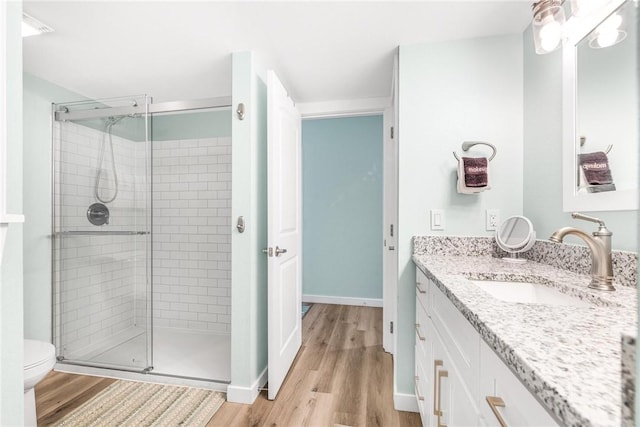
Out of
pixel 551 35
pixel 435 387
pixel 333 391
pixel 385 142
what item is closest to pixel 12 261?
pixel 435 387

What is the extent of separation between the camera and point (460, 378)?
862 millimetres

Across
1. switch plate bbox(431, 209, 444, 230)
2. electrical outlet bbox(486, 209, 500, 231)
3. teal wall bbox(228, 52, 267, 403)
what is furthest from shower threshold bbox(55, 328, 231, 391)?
electrical outlet bbox(486, 209, 500, 231)

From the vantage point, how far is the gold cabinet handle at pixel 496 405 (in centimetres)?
58

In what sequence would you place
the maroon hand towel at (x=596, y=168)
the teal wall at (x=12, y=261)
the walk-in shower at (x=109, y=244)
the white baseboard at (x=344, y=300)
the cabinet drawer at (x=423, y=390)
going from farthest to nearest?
the white baseboard at (x=344, y=300) < the walk-in shower at (x=109, y=244) < the cabinet drawer at (x=423, y=390) < the maroon hand towel at (x=596, y=168) < the teal wall at (x=12, y=261)

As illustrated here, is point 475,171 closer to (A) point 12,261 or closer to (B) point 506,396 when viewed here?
(B) point 506,396

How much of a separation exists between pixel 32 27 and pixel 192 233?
1.82 metres

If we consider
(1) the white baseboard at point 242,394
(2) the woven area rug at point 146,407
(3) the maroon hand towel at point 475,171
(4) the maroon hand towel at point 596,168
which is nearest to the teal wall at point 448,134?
(3) the maroon hand towel at point 475,171

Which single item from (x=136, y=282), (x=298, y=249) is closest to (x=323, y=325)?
(x=298, y=249)

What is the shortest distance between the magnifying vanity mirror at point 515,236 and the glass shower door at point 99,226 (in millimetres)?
2506

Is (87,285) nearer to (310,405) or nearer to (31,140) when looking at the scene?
(31,140)

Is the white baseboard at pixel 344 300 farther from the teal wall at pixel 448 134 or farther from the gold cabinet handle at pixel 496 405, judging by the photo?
the gold cabinet handle at pixel 496 405

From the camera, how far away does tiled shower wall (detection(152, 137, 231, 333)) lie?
2.81 m

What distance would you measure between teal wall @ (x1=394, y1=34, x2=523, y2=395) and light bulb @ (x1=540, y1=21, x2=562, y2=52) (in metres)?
0.45

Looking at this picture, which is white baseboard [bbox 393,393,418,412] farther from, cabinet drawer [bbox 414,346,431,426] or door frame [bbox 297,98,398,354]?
door frame [bbox 297,98,398,354]
